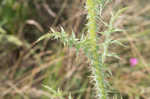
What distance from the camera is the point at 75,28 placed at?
8.00 ft

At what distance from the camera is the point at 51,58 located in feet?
7.92

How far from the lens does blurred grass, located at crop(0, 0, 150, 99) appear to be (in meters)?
2.22

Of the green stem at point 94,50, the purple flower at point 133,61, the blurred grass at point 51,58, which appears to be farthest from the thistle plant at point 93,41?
the purple flower at point 133,61

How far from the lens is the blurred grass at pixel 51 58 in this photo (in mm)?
2225

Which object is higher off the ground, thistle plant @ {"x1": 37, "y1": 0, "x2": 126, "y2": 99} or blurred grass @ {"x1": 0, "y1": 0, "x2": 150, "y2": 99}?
blurred grass @ {"x1": 0, "y1": 0, "x2": 150, "y2": 99}

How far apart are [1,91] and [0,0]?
100cm

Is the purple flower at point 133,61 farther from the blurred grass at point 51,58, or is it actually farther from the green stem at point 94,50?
the green stem at point 94,50

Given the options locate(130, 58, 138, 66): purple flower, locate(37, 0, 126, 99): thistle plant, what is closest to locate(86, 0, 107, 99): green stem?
locate(37, 0, 126, 99): thistle plant

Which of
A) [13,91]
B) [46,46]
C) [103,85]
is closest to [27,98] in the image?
[13,91]

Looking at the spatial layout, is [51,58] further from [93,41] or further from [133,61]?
[93,41]

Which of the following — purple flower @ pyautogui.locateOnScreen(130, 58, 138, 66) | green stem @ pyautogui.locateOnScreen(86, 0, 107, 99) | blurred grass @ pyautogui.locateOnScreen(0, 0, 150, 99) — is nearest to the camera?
green stem @ pyautogui.locateOnScreen(86, 0, 107, 99)

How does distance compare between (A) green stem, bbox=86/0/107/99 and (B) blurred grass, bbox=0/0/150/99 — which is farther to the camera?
(B) blurred grass, bbox=0/0/150/99

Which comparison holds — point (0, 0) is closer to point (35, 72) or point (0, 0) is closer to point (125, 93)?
point (35, 72)

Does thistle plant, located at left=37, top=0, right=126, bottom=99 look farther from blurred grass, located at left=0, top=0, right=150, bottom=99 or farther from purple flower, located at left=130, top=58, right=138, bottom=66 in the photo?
purple flower, located at left=130, top=58, right=138, bottom=66
